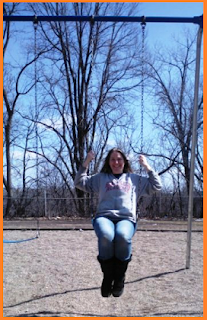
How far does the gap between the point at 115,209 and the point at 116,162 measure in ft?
1.53

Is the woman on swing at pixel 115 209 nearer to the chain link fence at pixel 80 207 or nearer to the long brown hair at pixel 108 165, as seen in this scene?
the long brown hair at pixel 108 165

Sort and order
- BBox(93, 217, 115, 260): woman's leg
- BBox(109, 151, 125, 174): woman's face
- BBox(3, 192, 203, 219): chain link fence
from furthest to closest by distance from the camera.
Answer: BBox(3, 192, 203, 219): chain link fence, BBox(109, 151, 125, 174): woman's face, BBox(93, 217, 115, 260): woman's leg

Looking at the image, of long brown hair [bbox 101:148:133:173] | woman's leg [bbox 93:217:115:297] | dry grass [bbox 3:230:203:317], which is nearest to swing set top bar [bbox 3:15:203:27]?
long brown hair [bbox 101:148:133:173]

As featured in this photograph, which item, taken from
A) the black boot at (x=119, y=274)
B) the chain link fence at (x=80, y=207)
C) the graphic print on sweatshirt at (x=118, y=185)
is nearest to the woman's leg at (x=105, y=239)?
the black boot at (x=119, y=274)

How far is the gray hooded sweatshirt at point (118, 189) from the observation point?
3.08 m

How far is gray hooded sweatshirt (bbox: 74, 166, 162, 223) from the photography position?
308cm

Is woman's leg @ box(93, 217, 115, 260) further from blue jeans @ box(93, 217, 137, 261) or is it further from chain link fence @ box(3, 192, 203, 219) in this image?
chain link fence @ box(3, 192, 203, 219)

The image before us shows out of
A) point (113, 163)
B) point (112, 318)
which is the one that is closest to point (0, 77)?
point (113, 163)

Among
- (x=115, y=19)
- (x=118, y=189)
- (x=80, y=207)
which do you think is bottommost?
(x=80, y=207)

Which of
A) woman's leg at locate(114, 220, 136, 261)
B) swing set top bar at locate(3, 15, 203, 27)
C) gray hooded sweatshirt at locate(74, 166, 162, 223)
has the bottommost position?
woman's leg at locate(114, 220, 136, 261)

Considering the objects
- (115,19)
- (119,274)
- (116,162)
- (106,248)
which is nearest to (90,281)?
(119,274)

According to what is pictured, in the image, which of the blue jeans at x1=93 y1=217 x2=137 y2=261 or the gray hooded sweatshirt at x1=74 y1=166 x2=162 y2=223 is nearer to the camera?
the blue jeans at x1=93 y1=217 x2=137 y2=261

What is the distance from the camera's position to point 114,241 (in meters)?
2.82

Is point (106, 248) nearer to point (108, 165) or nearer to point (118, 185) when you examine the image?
point (118, 185)
